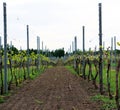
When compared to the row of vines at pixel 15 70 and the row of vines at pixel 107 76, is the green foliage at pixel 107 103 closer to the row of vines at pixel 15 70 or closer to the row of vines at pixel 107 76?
the row of vines at pixel 107 76

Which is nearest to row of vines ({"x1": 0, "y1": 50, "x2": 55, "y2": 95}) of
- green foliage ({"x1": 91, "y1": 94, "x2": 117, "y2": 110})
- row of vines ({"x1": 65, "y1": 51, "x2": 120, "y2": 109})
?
row of vines ({"x1": 65, "y1": 51, "x2": 120, "y2": 109})

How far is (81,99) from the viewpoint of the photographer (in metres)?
14.6

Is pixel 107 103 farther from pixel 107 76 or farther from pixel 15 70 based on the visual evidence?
pixel 15 70

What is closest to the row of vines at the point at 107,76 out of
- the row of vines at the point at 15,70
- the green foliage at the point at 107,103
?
the green foliage at the point at 107,103

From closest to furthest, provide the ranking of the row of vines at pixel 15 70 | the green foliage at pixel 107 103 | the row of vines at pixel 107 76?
the row of vines at pixel 107 76, the green foliage at pixel 107 103, the row of vines at pixel 15 70

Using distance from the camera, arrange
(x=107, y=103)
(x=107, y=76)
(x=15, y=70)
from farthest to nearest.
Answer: (x=15, y=70) → (x=107, y=76) → (x=107, y=103)

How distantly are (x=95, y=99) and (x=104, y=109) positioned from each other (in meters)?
2.52

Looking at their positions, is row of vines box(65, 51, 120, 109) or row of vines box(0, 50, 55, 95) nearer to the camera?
row of vines box(65, 51, 120, 109)

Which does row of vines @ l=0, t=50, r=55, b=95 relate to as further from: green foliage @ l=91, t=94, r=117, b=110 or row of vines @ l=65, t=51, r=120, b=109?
green foliage @ l=91, t=94, r=117, b=110

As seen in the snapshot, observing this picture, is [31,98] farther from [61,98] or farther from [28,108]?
[28,108]

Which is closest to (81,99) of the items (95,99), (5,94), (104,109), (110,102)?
(95,99)

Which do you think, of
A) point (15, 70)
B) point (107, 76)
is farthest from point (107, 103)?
point (15, 70)

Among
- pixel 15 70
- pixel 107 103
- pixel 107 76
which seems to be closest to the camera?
pixel 107 103

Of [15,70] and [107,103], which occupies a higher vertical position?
[15,70]
